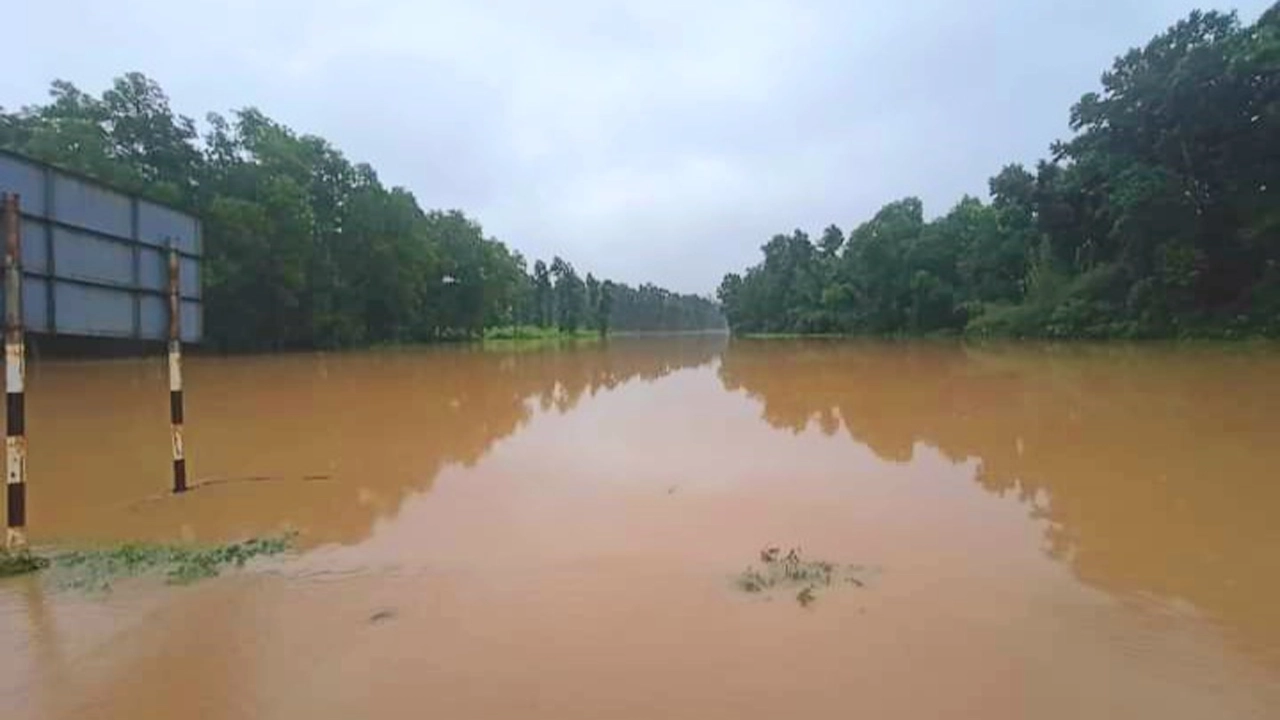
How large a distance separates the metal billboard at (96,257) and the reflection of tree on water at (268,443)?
145cm

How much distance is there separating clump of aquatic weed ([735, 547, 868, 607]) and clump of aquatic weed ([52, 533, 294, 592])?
3045mm

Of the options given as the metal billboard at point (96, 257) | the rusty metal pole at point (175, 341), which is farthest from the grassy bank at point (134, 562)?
the rusty metal pole at point (175, 341)

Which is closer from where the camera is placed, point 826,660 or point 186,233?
point 826,660

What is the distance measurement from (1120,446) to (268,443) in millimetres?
9633

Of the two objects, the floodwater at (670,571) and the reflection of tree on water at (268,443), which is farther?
the reflection of tree on water at (268,443)

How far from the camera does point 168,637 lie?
13.3 ft

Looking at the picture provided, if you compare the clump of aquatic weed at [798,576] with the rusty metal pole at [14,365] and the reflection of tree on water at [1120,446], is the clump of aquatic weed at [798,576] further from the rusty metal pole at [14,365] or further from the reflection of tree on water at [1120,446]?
the rusty metal pole at [14,365]

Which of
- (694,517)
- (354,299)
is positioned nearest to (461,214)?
(354,299)

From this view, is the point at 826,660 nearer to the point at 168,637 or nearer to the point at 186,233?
the point at 168,637

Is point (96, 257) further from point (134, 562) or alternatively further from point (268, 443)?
point (268, 443)

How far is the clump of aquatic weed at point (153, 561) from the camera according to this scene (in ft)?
16.2

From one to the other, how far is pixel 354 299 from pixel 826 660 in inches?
1634

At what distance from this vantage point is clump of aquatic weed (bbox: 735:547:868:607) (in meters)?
4.66

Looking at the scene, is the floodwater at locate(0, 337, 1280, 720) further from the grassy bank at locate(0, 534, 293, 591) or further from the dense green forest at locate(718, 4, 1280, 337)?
the dense green forest at locate(718, 4, 1280, 337)
